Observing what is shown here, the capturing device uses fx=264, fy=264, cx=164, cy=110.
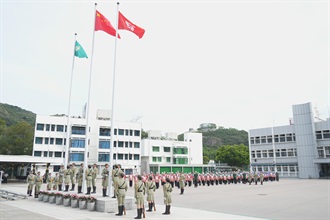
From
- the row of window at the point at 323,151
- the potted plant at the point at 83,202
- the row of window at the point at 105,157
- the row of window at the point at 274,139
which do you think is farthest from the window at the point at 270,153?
the potted plant at the point at 83,202

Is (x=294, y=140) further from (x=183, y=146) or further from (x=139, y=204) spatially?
(x=139, y=204)

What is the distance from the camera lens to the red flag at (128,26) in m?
14.3

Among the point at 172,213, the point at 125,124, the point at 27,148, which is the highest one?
the point at 125,124

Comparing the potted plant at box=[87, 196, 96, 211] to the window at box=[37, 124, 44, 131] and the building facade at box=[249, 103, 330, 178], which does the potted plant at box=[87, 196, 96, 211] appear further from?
the window at box=[37, 124, 44, 131]

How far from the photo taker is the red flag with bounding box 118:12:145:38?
46.8 feet

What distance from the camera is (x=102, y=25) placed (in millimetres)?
14984

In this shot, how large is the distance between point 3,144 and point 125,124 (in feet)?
68.9

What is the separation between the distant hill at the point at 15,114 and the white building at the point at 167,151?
121ft


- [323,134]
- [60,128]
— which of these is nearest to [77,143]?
[60,128]

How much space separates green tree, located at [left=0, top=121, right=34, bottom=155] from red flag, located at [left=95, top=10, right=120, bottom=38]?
39.0 metres

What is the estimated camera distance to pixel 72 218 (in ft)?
31.4

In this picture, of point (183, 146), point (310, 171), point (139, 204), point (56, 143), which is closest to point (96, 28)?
point (139, 204)

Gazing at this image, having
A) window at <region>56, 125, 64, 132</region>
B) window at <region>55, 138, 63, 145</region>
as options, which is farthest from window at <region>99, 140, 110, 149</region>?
window at <region>56, 125, 64, 132</region>

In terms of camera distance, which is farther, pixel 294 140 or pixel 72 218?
pixel 294 140
